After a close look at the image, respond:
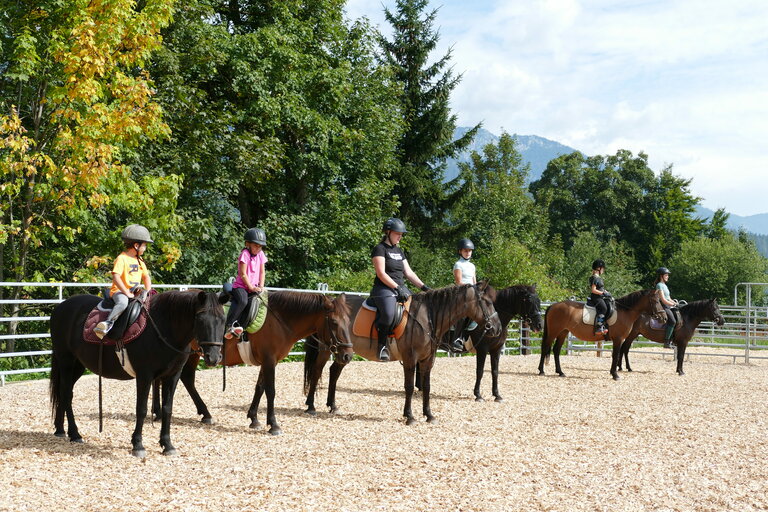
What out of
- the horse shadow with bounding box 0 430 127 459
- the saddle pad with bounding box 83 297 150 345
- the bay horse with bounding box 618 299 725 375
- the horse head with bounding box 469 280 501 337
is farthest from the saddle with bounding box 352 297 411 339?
the bay horse with bounding box 618 299 725 375

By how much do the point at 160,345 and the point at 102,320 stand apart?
0.60 m

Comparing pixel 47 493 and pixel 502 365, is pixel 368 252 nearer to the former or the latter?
pixel 502 365

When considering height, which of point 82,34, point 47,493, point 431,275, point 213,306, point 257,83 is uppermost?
point 257,83

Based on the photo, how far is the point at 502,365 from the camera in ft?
51.0

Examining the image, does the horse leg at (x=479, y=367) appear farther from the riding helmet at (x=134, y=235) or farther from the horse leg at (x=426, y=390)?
the riding helmet at (x=134, y=235)

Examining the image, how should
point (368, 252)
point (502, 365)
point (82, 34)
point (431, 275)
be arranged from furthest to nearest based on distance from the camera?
1. point (431, 275)
2. point (368, 252)
3. point (502, 365)
4. point (82, 34)

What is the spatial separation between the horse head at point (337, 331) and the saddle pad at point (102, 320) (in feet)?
6.42

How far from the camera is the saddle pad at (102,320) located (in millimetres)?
6090

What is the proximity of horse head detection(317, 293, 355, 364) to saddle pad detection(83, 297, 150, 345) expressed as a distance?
1958 mm

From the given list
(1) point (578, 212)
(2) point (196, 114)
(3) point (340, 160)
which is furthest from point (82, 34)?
(1) point (578, 212)

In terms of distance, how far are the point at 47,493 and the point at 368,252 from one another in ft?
61.9

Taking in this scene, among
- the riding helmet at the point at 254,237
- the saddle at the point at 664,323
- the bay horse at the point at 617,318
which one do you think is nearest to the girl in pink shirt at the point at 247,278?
the riding helmet at the point at 254,237

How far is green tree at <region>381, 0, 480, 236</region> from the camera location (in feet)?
96.6

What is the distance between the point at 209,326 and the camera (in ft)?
19.3
